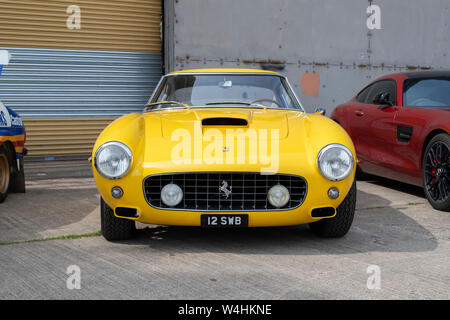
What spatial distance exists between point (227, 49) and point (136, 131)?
20.8ft

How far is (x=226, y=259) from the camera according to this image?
3916 mm

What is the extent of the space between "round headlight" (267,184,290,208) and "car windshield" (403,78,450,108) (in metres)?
3.10

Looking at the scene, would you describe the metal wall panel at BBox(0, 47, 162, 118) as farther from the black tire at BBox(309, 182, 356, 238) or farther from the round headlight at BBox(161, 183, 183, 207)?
the black tire at BBox(309, 182, 356, 238)

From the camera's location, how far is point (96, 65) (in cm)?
1054

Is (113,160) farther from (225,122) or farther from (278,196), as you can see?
(278,196)

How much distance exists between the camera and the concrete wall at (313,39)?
1030 centimetres

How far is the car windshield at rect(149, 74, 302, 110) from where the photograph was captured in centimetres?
518

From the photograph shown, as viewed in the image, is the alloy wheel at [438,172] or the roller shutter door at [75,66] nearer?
the alloy wheel at [438,172]

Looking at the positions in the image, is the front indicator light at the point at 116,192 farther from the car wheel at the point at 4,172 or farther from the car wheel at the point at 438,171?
the car wheel at the point at 438,171

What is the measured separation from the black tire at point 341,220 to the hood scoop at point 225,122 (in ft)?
2.98

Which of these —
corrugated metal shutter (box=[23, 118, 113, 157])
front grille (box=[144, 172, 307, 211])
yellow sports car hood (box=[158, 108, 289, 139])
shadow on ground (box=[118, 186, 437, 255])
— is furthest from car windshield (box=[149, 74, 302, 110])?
corrugated metal shutter (box=[23, 118, 113, 157])

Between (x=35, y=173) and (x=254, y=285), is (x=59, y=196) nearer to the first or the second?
(x=35, y=173)

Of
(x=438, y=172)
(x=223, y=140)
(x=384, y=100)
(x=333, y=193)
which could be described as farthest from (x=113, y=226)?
(x=384, y=100)

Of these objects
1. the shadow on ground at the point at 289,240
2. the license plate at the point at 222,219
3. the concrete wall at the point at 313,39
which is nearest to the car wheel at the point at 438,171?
the shadow on ground at the point at 289,240
